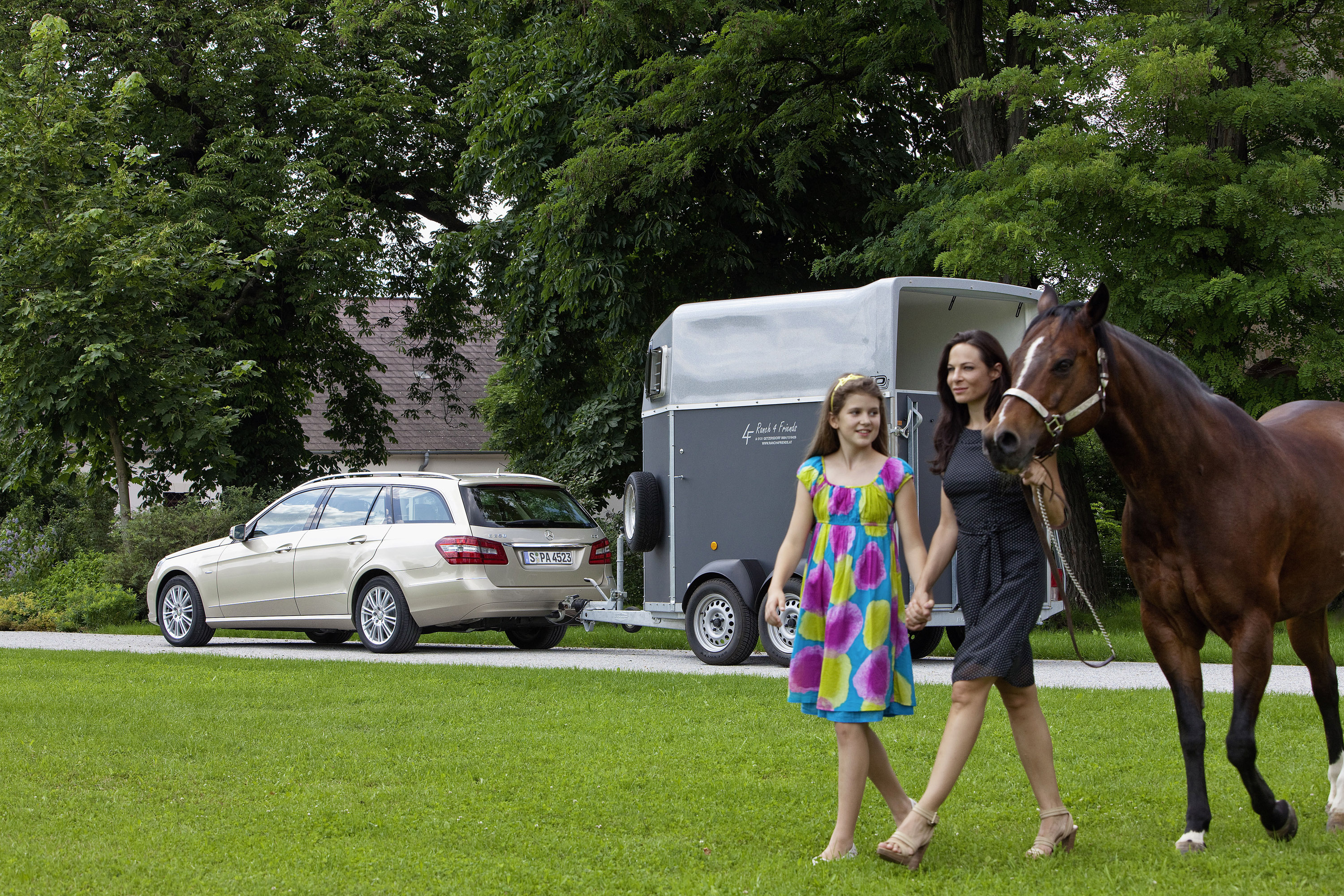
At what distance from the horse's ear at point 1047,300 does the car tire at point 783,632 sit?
7147mm

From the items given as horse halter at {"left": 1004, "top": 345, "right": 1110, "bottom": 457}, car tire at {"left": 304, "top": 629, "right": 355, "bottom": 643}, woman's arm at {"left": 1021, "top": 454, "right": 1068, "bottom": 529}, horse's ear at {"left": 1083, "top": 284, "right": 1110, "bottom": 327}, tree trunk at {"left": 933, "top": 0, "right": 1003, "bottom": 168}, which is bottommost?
car tire at {"left": 304, "top": 629, "right": 355, "bottom": 643}

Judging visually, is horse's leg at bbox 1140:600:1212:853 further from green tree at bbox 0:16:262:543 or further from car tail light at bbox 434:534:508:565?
green tree at bbox 0:16:262:543

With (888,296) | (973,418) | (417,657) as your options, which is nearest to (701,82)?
(888,296)

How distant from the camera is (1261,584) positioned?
192 inches

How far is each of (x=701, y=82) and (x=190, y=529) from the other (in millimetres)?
9513

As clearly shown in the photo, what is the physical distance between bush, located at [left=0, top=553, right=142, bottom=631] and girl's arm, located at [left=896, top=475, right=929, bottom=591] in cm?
1573

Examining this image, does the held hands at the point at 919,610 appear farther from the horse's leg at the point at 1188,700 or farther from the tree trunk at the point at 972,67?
the tree trunk at the point at 972,67

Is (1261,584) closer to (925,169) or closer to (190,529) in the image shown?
(925,169)

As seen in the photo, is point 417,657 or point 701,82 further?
point 701,82

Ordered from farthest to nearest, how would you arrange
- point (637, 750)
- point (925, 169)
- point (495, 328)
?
point (495, 328)
point (925, 169)
point (637, 750)

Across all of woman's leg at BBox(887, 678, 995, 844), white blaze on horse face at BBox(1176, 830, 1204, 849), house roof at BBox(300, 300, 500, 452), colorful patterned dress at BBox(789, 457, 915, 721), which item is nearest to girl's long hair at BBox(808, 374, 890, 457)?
colorful patterned dress at BBox(789, 457, 915, 721)

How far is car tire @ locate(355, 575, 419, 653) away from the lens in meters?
13.8

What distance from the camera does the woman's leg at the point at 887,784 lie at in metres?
5.12

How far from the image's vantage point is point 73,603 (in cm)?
1820
